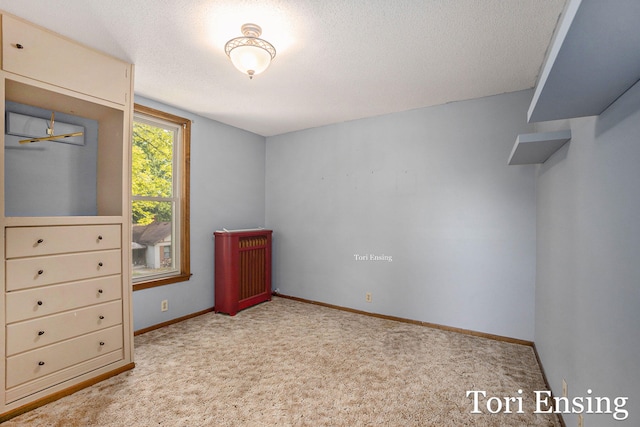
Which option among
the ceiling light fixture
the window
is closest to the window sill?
the window

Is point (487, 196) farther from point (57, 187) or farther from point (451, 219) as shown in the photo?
point (57, 187)

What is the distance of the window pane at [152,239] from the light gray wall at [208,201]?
24 centimetres

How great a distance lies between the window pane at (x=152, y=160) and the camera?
10.8ft

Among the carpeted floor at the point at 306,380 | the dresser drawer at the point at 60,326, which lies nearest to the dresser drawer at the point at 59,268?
the dresser drawer at the point at 60,326

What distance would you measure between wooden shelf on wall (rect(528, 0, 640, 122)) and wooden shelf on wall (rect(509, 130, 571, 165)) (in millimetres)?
525

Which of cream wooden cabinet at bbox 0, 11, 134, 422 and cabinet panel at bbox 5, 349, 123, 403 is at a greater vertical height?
cream wooden cabinet at bbox 0, 11, 134, 422

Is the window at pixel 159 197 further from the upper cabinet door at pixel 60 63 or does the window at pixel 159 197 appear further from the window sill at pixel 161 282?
the upper cabinet door at pixel 60 63

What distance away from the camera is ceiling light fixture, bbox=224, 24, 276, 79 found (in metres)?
2.00

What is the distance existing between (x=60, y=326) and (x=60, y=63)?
5.99 feet

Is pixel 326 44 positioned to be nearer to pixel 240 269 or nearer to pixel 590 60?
pixel 590 60

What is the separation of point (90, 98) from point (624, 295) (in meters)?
3.26

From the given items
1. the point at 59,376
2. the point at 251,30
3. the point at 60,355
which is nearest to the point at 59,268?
the point at 60,355

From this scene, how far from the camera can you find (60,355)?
6.81ft

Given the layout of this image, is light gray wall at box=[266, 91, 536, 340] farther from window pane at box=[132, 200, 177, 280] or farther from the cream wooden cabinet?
the cream wooden cabinet
